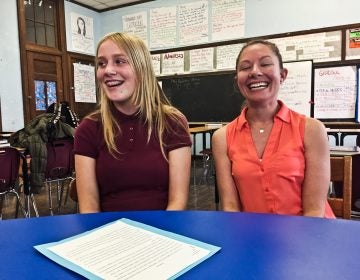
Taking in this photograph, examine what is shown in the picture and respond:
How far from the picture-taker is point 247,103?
1355mm

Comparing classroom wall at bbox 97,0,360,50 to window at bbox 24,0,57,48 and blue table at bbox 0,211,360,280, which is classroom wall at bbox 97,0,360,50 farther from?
blue table at bbox 0,211,360,280

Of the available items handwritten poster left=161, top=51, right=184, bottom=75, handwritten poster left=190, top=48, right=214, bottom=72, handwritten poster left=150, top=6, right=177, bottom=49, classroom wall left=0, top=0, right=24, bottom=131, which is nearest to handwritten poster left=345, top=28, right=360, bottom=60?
handwritten poster left=190, top=48, right=214, bottom=72

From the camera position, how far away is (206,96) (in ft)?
19.6

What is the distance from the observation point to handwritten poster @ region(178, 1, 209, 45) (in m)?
5.94

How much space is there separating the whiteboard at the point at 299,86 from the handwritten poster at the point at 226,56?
93 centimetres

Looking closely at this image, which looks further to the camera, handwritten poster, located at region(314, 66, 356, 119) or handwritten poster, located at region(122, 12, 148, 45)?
handwritten poster, located at region(122, 12, 148, 45)

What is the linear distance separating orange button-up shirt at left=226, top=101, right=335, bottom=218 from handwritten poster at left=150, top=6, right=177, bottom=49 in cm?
539

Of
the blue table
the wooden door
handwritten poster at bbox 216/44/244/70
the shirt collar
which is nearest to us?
the blue table

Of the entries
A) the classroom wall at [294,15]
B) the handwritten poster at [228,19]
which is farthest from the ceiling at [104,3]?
the classroom wall at [294,15]

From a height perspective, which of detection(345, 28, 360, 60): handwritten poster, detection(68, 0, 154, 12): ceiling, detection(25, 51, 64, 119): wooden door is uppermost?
detection(68, 0, 154, 12): ceiling

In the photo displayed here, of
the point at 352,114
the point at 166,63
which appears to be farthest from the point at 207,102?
the point at 352,114

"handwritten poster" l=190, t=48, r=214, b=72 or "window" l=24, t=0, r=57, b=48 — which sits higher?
"window" l=24, t=0, r=57, b=48

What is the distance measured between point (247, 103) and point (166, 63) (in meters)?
5.25

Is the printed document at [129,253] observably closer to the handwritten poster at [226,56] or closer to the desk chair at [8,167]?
the desk chair at [8,167]
